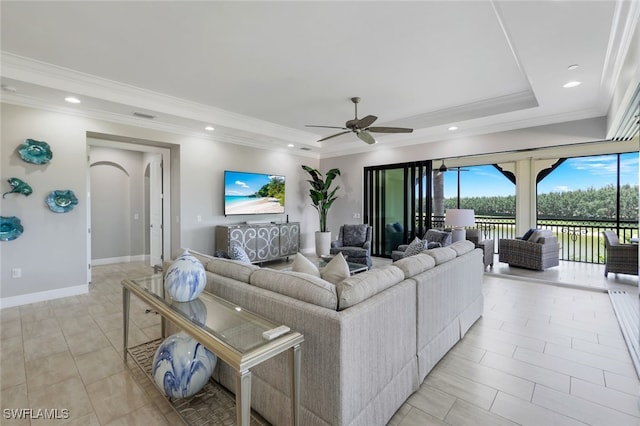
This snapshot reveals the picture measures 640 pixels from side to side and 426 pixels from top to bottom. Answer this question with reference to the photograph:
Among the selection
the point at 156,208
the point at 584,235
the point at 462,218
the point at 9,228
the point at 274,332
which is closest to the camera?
the point at 274,332

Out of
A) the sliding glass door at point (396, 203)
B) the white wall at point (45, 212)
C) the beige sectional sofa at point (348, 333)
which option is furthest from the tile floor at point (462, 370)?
the sliding glass door at point (396, 203)

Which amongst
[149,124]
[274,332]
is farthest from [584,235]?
[149,124]

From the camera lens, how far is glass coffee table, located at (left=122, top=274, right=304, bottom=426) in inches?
46.1

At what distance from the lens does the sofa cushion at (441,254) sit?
8.50ft

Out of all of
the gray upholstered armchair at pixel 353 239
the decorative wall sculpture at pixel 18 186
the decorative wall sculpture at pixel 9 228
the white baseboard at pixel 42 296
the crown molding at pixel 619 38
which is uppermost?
the crown molding at pixel 619 38

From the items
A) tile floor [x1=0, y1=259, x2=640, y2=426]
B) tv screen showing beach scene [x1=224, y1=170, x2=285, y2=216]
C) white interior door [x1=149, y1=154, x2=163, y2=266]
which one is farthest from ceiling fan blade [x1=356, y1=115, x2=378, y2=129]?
white interior door [x1=149, y1=154, x2=163, y2=266]

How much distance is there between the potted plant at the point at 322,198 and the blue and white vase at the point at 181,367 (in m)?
5.05

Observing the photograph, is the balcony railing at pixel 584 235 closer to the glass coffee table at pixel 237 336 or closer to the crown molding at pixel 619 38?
the crown molding at pixel 619 38

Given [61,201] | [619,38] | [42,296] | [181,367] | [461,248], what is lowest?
[42,296]

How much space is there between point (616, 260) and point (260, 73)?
6494 mm

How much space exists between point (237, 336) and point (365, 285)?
30.1 inches

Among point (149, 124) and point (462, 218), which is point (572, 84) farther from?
point (149, 124)

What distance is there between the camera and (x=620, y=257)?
→ 16.0 ft

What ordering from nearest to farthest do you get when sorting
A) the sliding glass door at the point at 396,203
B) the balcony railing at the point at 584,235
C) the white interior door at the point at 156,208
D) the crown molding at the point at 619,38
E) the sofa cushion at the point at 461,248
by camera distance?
the crown molding at the point at 619,38 < the sofa cushion at the point at 461,248 < the white interior door at the point at 156,208 < the sliding glass door at the point at 396,203 < the balcony railing at the point at 584,235
